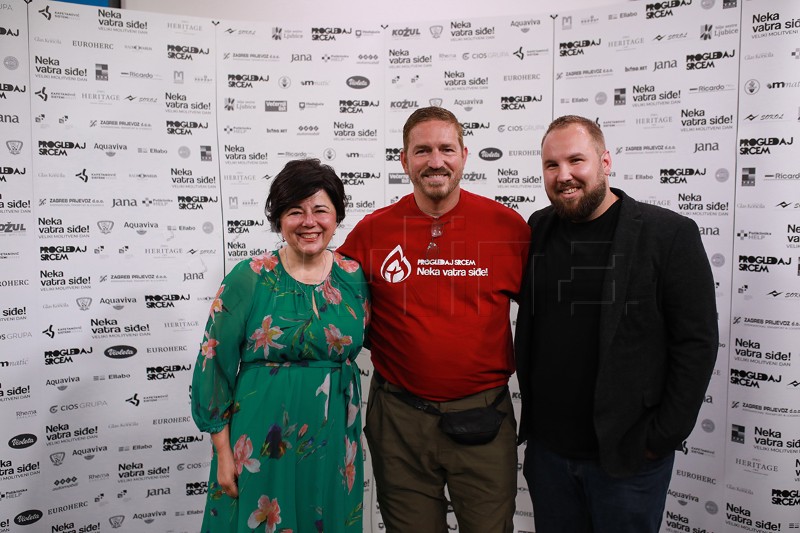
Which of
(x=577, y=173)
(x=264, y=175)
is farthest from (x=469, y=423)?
(x=264, y=175)

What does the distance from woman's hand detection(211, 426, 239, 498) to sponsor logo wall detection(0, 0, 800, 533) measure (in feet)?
3.91

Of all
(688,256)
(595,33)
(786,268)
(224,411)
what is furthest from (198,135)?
(786,268)

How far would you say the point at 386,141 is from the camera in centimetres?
277

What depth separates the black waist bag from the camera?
5.76ft

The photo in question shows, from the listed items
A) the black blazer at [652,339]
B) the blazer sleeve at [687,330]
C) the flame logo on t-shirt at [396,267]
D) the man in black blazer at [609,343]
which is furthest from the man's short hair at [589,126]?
the flame logo on t-shirt at [396,267]

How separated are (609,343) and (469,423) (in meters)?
0.51

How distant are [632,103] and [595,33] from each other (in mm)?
381

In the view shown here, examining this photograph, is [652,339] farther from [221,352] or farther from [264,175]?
[264,175]

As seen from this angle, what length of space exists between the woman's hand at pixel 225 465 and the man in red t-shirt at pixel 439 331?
52 cm

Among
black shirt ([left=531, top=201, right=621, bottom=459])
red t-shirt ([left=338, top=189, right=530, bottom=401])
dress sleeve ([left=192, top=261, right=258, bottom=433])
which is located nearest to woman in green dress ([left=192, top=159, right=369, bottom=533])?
dress sleeve ([left=192, top=261, right=258, bottom=433])

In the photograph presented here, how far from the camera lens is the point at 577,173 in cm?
164

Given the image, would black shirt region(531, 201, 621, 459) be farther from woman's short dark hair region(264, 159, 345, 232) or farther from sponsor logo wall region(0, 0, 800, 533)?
sponsor logo wall region(0, 0, 800, 533)

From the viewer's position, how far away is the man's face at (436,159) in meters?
1.80

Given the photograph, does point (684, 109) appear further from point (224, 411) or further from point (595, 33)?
point (224, 411)
